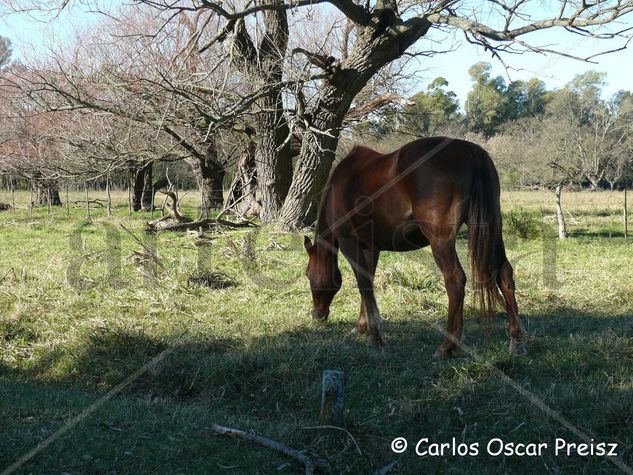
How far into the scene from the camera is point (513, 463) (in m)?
3.87

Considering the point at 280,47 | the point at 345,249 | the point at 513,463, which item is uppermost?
the point at 280,47

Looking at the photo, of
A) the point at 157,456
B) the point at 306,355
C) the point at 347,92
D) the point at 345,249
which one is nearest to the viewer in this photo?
the point at 157,456

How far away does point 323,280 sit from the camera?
701 centimetres

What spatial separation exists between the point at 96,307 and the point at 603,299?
21.0 ft

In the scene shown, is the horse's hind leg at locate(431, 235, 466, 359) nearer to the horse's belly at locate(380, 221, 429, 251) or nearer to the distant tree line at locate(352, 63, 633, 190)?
the horse's belly at locate(380, 221, 429, 251)

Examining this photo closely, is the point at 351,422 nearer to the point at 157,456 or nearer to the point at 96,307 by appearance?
the point at 157,456

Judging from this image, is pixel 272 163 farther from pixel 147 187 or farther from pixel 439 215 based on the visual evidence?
pixel 147 187

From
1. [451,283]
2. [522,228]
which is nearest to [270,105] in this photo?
[522,228]

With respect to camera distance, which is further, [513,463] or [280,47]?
[280,47]

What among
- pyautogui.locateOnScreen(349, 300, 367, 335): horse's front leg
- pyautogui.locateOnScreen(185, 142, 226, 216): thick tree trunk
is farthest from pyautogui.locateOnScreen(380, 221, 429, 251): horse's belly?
pyautogui.locateOnScreen(185, 142, 226, 216): thick tree trunk

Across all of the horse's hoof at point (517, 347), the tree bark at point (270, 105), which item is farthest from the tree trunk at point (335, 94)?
the horse's hoof at point (517, 347)

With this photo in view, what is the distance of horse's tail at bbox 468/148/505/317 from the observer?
5.50 m

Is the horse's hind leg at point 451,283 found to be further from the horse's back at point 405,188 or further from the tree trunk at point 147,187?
the tree trunk at point 147,187

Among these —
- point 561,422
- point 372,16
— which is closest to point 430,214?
point 561,422
